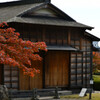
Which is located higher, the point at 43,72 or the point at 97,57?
the point at 43,72

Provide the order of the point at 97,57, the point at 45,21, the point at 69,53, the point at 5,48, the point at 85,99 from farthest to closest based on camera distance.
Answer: the point at 97,57, the point at 69,53, the point at 45,21, the point at 85,99, the point at 5,48

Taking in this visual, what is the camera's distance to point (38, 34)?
1997cm

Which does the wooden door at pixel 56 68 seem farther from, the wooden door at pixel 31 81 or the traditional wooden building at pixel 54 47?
the wooden door at pixel 31 81

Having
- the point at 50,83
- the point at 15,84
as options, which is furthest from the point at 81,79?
the point at 15,84

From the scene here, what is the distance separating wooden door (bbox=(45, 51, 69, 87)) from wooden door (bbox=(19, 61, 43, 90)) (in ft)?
1.73

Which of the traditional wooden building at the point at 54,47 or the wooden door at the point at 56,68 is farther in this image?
the wooden door at the point at 56,68

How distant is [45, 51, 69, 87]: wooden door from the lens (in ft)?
68.9

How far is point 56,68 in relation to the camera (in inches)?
837

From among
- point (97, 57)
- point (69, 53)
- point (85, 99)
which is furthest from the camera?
point (97, 57)

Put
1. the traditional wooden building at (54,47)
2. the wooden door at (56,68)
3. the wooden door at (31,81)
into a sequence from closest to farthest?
the traditional wooden building at (54,47) < the wooden door at (31,81) < the wooden door at (56,68)

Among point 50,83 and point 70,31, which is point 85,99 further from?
point 70,31

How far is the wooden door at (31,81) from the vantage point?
20.0m

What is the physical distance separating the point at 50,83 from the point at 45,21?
178 inches

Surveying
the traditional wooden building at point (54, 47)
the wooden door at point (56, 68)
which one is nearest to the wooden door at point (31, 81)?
the traditional wooden building at point (54, 47)
